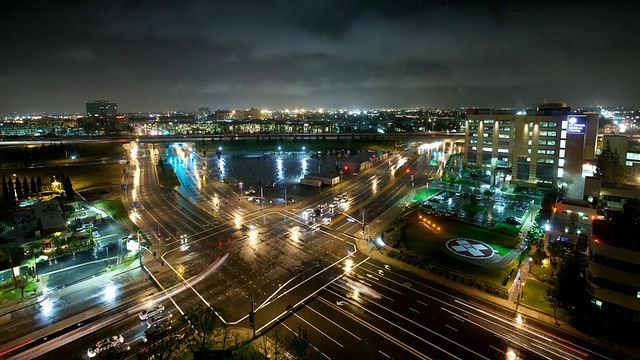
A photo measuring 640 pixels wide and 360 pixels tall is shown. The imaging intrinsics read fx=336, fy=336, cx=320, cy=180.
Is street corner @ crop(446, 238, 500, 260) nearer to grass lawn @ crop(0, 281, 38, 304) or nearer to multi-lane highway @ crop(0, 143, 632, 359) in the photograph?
multi-lane highway @ crop(0, 143, 632, 359)

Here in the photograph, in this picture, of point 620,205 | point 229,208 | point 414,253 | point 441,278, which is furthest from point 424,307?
point 620,205

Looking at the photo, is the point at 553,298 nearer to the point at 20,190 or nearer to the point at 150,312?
the point at 150,312

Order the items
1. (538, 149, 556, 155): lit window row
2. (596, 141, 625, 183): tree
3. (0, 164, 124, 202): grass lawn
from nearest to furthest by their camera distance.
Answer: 1. (596, 141, 625, 183): tree
2. (0, 164, 124, 202): grass lawn
3. (538, 149, 556, 155): lit window row

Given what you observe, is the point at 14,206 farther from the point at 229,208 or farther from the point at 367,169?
the point at 367,169

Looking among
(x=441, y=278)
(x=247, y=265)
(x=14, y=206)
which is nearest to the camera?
(x=441, y=278)

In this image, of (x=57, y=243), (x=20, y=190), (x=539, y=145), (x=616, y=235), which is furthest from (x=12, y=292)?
(x=539, y=145)

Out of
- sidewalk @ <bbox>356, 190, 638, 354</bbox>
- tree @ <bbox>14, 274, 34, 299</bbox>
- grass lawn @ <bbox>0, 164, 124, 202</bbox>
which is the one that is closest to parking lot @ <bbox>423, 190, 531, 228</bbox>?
sidewalk @ <bbox>356, 190, 638, 354</bbox>

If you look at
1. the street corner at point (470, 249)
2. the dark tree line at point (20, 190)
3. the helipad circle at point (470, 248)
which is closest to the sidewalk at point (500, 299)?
the street corner at point (470, 249)
